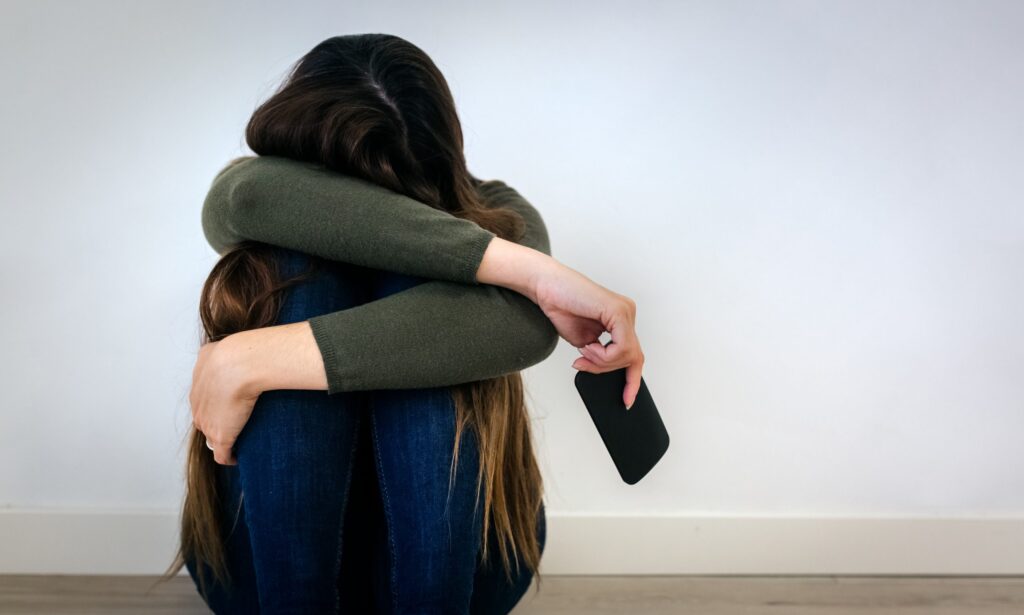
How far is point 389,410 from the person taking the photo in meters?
0.87

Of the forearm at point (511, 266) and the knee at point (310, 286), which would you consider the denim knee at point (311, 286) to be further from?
the forearm at point (511, 266)

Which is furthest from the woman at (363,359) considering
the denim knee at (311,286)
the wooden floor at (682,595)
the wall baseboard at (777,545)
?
the wall baseboard at (777,545)

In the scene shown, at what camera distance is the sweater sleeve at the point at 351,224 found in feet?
2.80

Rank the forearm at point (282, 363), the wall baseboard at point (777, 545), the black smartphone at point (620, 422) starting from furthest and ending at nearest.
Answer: the wall baseboard at point (777, 545), the black smartphone at point (620, 422), the forearm at point (282, 363)

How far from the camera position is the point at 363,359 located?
0.81 meters

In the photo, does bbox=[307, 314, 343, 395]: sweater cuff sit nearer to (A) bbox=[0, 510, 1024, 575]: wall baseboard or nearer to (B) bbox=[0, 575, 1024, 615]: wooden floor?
(B) bbox=[0, 575, 1024, 615]: wooden floor

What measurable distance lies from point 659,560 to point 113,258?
1189 mm

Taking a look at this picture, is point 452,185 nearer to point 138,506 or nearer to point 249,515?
point 249,515

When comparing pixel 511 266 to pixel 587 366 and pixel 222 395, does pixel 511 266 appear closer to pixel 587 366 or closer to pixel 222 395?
pixel 587 366

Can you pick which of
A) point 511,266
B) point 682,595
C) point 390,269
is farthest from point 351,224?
point 682,595

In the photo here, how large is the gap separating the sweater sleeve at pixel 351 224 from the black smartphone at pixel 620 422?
176mm

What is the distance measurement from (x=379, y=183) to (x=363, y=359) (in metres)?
0.24

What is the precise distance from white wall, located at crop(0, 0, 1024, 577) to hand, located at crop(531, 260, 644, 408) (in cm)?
67

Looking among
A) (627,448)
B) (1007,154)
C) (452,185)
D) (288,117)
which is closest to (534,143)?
(452,185)
